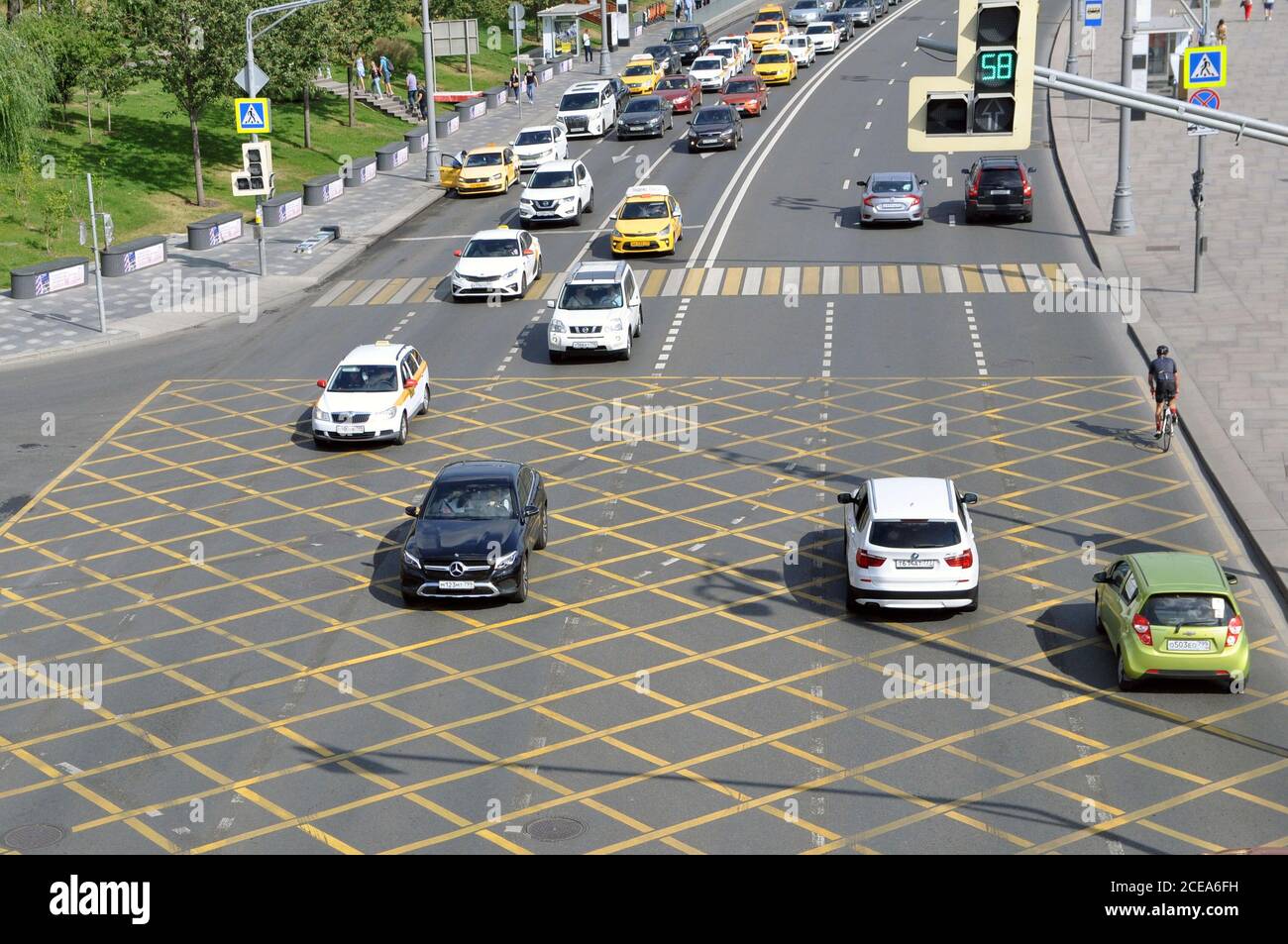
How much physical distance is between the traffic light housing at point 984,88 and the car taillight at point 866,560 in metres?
7.64

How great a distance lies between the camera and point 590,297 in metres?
35.1

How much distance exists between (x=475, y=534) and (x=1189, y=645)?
9.84 m

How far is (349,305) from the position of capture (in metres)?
41.0

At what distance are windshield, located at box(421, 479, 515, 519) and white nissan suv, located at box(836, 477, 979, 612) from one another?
5.24m

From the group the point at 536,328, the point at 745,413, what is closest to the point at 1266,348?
the point at 745,413

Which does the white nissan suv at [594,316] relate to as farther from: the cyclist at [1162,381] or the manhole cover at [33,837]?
the manhole cover at [33,837]

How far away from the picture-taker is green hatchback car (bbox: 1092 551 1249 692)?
62.8ft

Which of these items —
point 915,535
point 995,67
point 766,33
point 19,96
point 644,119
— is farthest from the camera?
point 766,33

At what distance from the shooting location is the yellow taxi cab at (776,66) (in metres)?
72.8

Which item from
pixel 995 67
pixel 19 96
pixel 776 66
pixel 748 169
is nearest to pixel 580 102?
pixel 748 169

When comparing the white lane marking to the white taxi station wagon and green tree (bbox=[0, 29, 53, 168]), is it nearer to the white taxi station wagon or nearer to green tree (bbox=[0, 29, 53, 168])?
the white taxi station wagon

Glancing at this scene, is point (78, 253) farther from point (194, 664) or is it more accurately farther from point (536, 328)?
point (194, 664)

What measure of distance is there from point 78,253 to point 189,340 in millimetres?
11062

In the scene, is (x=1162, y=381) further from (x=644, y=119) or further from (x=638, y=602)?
(x=644, y=119)
